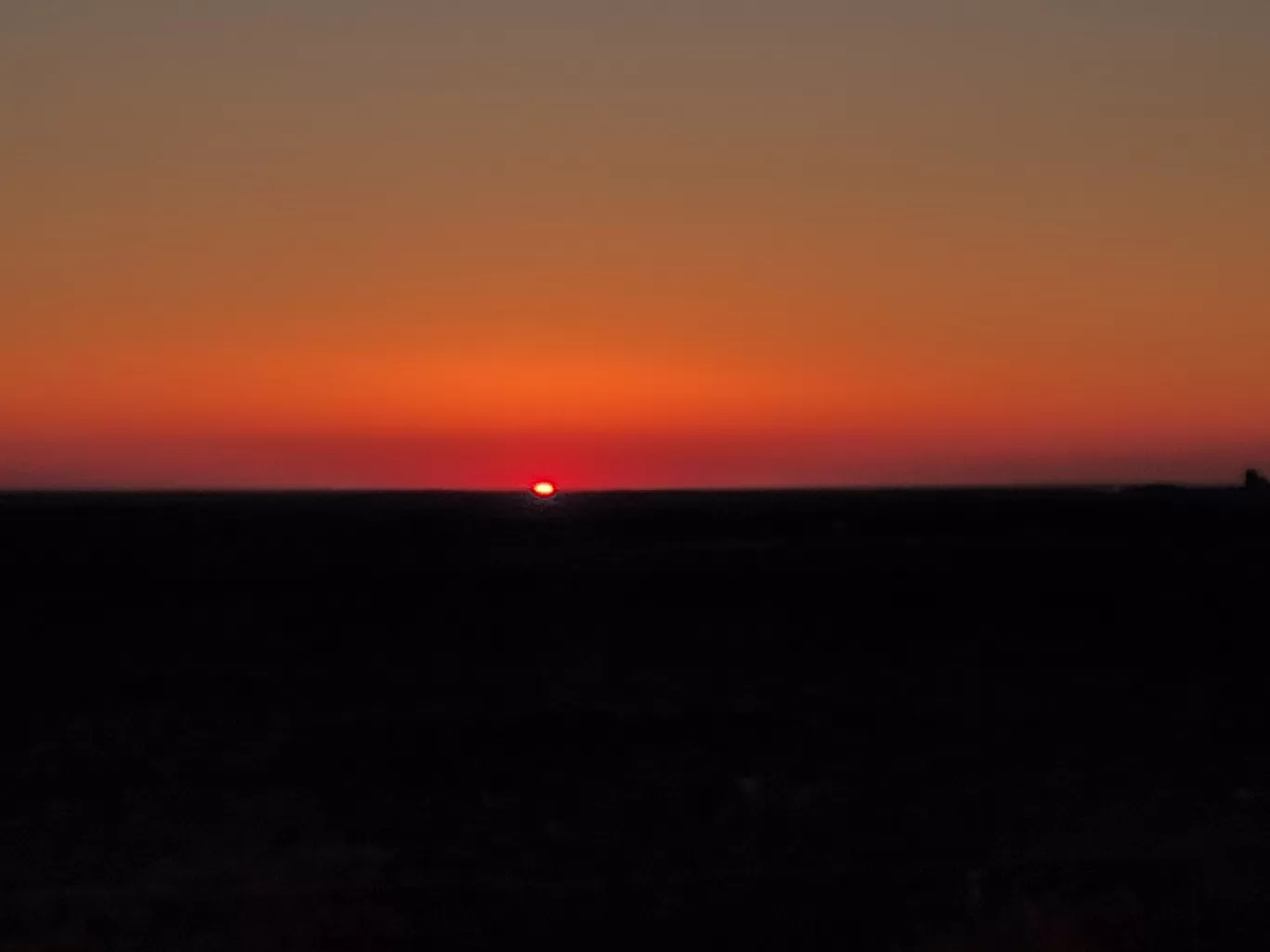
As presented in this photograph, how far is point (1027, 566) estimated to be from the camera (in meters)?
45.2

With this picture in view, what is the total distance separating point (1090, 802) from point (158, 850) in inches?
285

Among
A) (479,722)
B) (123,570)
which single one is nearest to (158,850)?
(479,722)

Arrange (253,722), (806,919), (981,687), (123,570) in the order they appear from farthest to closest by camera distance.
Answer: (123,570)
(981,687)
(253,722)
(806,919)

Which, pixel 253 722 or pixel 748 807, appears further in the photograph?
pixel 253 722

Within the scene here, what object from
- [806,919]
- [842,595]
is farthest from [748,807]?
[842,595]

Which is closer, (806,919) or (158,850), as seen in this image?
(806,919)

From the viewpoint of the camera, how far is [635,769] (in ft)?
57.5

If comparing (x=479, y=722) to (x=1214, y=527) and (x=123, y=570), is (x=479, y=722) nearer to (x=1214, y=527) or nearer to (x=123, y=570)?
(x=123, y=570)

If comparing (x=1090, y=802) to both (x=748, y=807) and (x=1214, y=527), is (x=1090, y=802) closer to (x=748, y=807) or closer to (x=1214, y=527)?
(x=748, y=807)

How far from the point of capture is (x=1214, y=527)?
69562mm

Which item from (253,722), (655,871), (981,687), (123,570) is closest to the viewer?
(655,871)

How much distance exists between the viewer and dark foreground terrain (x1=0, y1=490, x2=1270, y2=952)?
12.5m

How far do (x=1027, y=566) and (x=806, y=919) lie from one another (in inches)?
1332

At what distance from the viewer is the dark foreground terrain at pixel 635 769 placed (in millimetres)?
12477
